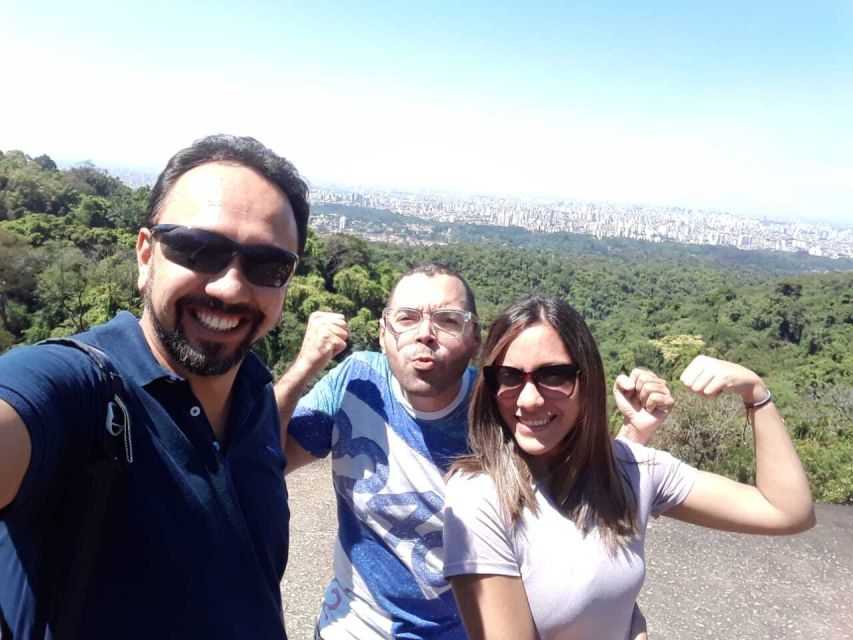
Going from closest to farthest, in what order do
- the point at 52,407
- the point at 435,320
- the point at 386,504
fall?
the point at 52,407 < the point at 386,504 < the point at 435,320

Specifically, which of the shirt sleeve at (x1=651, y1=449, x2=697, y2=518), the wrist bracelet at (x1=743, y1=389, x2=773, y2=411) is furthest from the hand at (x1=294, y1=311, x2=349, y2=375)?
the wrist bracelet at (x1=743, y1=389, x2=773, y2=411)

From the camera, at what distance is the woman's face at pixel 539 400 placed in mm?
1430

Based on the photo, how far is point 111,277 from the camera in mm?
21875

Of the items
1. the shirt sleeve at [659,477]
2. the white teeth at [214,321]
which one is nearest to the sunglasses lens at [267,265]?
the white teeth at [214,321]

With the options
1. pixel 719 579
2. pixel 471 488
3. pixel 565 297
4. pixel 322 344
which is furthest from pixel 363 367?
pixel 565 297

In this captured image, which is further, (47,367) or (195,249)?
(195,249)

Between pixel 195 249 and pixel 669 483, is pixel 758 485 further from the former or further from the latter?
pixel 195 249

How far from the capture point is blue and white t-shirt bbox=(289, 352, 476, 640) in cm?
157

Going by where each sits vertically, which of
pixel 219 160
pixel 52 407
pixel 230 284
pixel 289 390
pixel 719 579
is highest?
pixel 219 160

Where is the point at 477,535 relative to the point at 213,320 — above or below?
below

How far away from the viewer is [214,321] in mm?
1192

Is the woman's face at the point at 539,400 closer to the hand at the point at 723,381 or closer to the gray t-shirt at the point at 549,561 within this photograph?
the gray t-shirt at the point at 549,561

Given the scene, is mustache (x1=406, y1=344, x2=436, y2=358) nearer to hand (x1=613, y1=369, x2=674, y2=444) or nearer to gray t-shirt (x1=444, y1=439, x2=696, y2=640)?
gray t-shirt (x1=444, y1=439, x2=696, y2=640)

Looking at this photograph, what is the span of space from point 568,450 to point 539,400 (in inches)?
6.7
